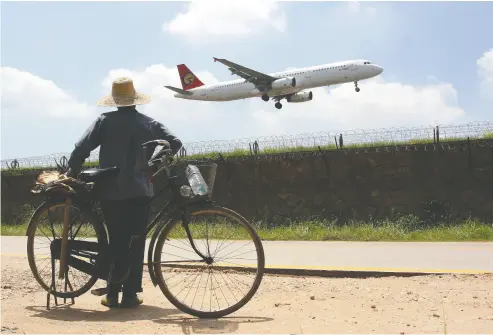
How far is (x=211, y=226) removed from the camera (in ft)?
16.9

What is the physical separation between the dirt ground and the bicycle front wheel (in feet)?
0.49

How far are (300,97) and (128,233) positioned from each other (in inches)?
1423

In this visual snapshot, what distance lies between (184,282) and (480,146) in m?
10.2

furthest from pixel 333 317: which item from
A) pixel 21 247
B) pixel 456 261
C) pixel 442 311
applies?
pixel 21 247

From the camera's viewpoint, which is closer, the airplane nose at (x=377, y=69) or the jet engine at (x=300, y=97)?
the airplane nose at (x=377, y=69)

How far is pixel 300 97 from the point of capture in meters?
40.7

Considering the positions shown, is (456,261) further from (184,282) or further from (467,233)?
(467,233)

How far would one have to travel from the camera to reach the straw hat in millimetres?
5438

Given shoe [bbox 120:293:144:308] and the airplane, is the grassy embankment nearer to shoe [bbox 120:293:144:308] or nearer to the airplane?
shoe [bbox 120:293:144:308]

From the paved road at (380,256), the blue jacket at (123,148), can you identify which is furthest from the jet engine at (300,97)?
the blue jacket at (123,148)

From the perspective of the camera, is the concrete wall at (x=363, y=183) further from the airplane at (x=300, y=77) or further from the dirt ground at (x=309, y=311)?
the airplane at (x=300, y=77)

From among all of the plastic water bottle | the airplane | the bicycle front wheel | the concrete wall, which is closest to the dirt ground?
the bicycle front wheel

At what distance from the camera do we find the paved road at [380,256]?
6914mm

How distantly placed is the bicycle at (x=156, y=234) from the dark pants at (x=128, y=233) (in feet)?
0.24
